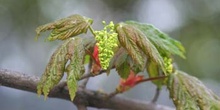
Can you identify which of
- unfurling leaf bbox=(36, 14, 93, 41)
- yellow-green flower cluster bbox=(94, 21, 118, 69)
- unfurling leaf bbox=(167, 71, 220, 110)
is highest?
unfurling leaf bbox=(36, 14, 93, 41)

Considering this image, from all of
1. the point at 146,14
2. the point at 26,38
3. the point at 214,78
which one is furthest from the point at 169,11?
the point at 26,38

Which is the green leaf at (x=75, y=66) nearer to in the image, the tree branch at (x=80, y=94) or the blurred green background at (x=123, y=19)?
the tree branch at (x=80, y=94)

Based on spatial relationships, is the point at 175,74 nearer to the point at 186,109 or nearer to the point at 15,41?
the point at 186,109

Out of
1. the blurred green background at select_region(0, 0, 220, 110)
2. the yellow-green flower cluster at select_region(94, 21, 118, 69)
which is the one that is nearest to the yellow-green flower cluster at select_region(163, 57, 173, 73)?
the yellow-green flower cluster at select_region(94, 21, 118, 69)

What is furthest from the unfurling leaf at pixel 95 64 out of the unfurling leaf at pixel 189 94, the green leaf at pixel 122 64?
the unfurling leaf at pixel 189 94

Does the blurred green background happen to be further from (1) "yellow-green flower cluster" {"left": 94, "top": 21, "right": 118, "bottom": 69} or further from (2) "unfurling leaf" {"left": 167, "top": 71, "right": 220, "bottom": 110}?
(1) "yellow-green flower cluster" {"left": 94, "top": 21, "right": 118, "bottom": 69}

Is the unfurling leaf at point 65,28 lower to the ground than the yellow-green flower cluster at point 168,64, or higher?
higher
